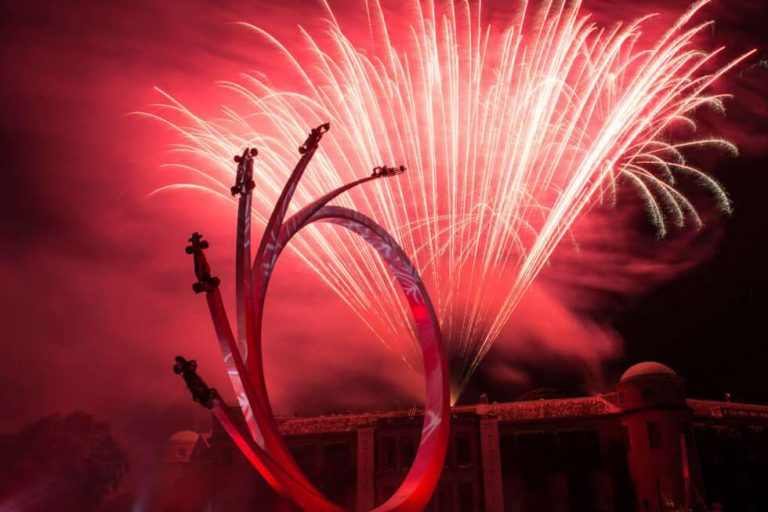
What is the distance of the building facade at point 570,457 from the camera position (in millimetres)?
48156

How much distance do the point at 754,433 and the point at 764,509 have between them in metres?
5.16

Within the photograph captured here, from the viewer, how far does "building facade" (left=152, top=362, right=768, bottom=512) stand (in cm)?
4816

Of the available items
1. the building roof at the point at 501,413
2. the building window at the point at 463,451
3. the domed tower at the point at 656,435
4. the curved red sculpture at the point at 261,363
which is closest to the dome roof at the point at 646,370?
the domed tower at the point at 656,435

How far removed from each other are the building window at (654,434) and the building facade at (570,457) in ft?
0.22

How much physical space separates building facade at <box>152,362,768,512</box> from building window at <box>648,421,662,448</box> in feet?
0.22

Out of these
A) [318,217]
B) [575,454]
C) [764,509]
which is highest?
[318,217]

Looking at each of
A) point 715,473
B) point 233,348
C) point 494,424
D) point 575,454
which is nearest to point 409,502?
point 233,348

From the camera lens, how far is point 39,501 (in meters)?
53.2

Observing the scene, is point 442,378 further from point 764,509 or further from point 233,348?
point 764,509

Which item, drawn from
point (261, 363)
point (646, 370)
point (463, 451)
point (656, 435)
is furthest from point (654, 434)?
point (261, 363)

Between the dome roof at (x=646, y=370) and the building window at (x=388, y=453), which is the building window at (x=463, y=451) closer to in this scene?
the building window at (x=388, y=453)

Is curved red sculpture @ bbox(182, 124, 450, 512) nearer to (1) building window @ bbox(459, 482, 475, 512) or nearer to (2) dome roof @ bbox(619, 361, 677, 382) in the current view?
(1) building window @ bbox(459, 482, 475, 512)

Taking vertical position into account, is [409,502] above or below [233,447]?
below

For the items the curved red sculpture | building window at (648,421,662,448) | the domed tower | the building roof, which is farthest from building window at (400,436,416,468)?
the curved red sculpture
